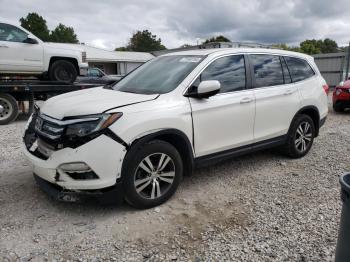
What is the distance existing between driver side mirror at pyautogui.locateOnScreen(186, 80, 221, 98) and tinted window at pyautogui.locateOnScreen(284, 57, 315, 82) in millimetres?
1965

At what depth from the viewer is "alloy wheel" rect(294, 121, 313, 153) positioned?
507cm

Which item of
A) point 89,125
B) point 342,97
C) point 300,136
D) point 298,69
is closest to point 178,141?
point 89,125

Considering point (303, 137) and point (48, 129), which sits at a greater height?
point (48, 129)

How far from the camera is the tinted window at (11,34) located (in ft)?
26.3

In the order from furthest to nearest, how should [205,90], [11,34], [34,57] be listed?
[34,57] → [11,34] → [205,90]

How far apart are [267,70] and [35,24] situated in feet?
194

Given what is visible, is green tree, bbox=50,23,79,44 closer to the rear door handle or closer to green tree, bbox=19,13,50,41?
green tree, bbox=19,13,50,41

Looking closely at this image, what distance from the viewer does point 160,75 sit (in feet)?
13.1

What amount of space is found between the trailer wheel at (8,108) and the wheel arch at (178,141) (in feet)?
20.8

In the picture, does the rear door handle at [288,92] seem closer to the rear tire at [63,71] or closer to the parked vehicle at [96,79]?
the parked vehicle at [96,79]

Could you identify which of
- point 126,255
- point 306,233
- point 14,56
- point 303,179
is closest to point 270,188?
point 303,179

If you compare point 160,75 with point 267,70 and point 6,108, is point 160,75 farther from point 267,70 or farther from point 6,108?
point 6,108

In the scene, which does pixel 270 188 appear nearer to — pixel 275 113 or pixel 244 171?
pixel 244 171

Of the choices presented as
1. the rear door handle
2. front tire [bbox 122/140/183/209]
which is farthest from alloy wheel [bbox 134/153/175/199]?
the rear door handle
